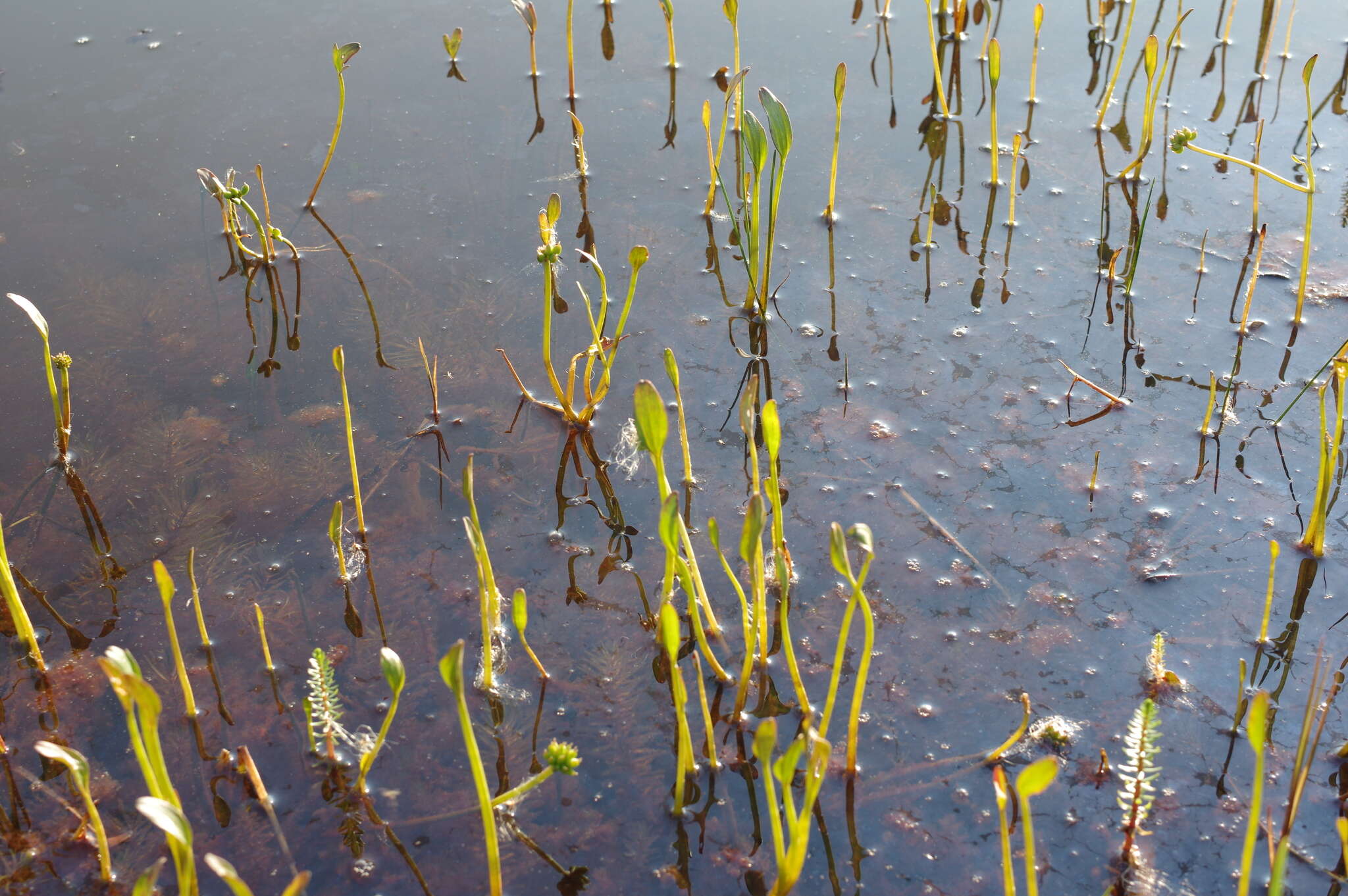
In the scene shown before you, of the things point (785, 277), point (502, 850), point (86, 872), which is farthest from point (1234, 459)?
point (86, 872)

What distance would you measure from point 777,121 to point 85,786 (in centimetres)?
172

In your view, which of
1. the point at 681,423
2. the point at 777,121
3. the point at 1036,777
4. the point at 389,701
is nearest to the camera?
the point at 1036,777

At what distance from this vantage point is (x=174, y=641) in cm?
149

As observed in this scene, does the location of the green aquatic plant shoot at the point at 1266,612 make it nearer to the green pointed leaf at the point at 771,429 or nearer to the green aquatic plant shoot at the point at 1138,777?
the green aquatic plant shoot at the point at 1138,777

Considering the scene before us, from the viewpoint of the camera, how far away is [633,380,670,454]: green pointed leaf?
1475 millimetres

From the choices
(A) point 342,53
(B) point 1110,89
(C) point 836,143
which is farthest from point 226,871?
(B) point 1110,89

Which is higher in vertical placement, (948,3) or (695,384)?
(948,3)

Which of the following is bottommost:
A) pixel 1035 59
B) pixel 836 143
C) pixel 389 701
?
pixel 389 701

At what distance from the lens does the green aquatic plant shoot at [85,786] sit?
49.3 inches

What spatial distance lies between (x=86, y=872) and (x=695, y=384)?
1.40m

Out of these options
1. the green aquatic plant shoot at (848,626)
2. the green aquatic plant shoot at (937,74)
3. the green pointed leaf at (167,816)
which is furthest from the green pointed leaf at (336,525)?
the green aquatic plant shoot at (937,74)

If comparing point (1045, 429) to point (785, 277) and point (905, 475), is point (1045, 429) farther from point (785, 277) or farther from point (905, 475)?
point (785, 277)

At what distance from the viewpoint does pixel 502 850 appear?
147cm

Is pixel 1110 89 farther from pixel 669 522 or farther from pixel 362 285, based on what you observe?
pixel 669 522
